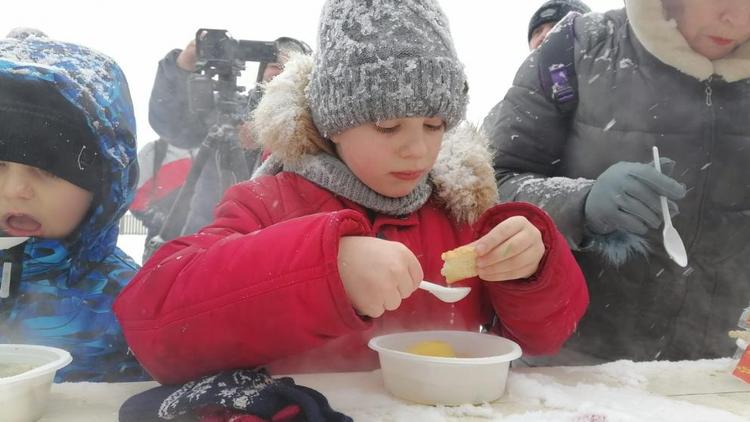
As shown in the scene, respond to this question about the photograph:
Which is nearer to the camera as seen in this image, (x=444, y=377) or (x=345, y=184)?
(x=444, y=377)

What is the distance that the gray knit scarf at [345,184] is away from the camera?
1179 mm

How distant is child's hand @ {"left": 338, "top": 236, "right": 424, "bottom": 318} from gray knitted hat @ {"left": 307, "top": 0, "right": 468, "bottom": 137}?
0.36 m

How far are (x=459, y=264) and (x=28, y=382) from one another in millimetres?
594

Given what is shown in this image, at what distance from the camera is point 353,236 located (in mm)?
844

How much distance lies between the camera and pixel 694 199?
1406 millimetres

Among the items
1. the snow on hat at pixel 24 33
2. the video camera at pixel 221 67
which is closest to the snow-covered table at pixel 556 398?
the snow on hat at pixel 24 33

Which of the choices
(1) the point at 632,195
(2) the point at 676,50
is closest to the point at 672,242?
(1) the point at 632,195

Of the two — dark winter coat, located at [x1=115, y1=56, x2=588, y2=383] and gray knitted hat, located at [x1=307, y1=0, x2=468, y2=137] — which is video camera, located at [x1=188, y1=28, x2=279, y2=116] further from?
gray knitted hat, located at [x1=307, y1=0, x2=468, y2=137]

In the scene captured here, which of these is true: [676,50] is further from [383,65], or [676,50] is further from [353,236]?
[353,236]

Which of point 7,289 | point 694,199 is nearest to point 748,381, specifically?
point 694,199

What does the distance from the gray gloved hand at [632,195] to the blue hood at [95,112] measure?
952 mm

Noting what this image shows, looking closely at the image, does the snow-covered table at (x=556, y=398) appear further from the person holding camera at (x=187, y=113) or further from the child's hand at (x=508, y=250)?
the person holding camera at (x=187, y=113)

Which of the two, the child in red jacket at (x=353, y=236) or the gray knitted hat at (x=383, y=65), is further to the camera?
the gray knitted hat at (x=383, y=65)

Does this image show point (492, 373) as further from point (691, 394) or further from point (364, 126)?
point (364, 126)
